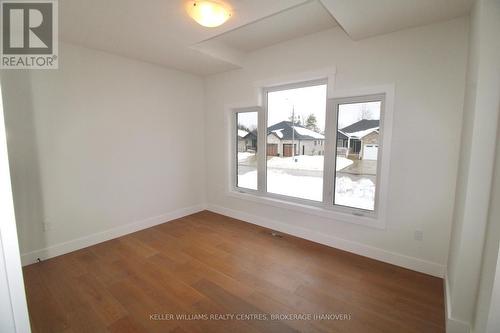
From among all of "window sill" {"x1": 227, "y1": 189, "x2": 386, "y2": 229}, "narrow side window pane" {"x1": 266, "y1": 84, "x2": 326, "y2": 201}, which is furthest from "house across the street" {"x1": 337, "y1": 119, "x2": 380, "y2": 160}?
"window sill" {"x1": 227, "y1": 189, "x2": 386, "y2": 229}

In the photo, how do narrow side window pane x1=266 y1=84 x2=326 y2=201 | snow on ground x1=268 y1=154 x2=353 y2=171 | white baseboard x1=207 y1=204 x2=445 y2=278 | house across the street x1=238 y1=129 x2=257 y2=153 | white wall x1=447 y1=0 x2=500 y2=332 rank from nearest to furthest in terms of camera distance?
white wall x1=447 y1=0 x2=500 y2=332, white baseboard x1=207 y1=204 x2=445 y2=278, snow on ground x1=268 y1=154 x2=353 y2=171, narrow side window pane x1=266 y1=84 x2=326 y2=201, house across the street x1=238 y1=129 x2=257 y2=153

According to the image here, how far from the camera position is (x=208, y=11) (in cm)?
201

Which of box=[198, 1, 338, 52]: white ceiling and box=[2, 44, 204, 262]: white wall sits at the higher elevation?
box=[198, 1, 338, 52]: white ceiling

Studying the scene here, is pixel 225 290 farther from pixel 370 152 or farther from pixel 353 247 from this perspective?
pixel 370 152

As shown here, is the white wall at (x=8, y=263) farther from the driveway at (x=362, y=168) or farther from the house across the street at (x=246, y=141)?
the house across the street at (x=246, y=141)

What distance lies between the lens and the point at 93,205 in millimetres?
3123

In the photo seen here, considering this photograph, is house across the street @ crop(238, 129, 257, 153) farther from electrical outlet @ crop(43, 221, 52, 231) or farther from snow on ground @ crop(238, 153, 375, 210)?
electrical outlet @ crop(43, 221, 52, 231)

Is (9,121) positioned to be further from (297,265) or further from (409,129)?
(409,129)

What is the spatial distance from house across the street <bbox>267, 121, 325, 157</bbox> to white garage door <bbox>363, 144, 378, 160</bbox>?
1.75ft

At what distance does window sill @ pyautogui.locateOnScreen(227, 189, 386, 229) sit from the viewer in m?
2.73

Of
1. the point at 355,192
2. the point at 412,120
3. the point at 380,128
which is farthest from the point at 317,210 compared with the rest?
the point at 412,120

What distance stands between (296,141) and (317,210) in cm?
107

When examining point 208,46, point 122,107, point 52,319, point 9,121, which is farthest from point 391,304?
point 9,121

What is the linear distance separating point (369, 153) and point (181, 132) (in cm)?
308
